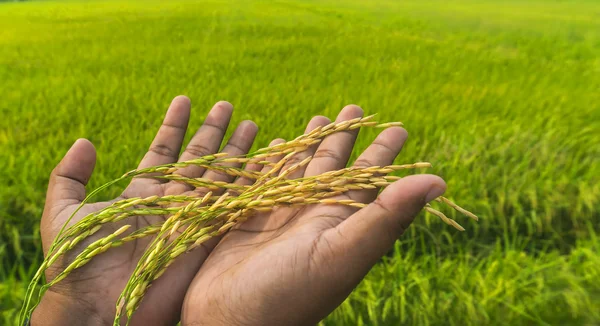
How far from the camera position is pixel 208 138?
2051mm

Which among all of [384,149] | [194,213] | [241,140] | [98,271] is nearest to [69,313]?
[98,271]

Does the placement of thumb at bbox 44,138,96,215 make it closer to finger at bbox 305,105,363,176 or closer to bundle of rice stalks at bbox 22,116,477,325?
bundle of rice stalks at bbox 22,116,477,325

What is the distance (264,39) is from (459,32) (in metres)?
3.22

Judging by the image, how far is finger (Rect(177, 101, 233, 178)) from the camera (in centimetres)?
201

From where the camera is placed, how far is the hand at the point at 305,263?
1201mm

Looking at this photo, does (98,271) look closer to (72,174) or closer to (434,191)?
(72,174)

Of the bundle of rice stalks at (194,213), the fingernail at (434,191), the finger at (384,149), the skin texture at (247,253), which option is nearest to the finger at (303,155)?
the skin texture at (247,253)

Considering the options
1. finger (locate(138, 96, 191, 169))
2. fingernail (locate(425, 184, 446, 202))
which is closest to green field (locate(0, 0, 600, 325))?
finger (locate(138, 96, 191, 169))

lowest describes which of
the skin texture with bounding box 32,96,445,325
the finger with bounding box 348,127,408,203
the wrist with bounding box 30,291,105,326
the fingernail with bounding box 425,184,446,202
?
the wrist with bounding box 30,291,105,326

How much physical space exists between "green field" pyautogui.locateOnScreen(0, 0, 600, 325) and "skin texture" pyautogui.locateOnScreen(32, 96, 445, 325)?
54 cm

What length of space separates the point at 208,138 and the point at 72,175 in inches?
22.6

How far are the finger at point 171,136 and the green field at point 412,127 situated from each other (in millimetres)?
466

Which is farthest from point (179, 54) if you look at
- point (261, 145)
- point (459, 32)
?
point (459, 32)

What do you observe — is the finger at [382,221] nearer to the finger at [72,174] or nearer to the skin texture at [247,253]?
the skin texture at [247,253]
